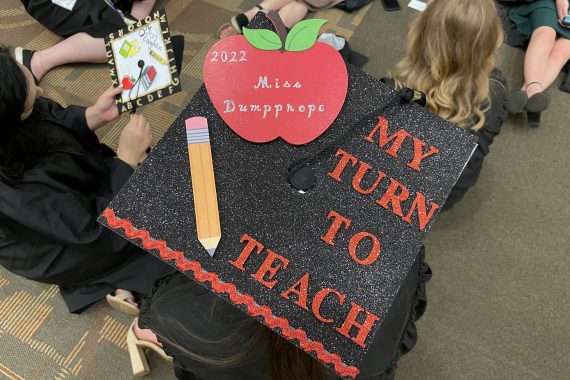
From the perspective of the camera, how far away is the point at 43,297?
4.28 ft

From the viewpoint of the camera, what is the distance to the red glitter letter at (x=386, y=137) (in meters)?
0.62

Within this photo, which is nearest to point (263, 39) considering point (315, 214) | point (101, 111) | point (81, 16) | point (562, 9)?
point (315, 214)

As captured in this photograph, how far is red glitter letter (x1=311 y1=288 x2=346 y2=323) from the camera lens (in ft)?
1.88

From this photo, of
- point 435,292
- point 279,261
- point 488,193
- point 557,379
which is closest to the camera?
point 279,261

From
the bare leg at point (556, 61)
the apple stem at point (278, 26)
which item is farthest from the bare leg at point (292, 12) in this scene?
the apple stem at point (278, 26)

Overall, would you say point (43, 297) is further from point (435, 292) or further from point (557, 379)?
point (557, 379)

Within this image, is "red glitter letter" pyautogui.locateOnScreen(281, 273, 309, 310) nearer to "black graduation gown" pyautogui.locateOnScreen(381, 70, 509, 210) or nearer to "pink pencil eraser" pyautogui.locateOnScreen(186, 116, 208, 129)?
"pink pencil eraser" pyautogui.locateOnScreen(186, 116, 208, 129)

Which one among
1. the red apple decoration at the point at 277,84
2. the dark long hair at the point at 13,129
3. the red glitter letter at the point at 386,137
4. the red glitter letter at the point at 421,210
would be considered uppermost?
the red apple decoration at the point at 277,84

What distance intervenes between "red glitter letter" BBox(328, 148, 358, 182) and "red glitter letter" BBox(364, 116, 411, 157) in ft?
0.13

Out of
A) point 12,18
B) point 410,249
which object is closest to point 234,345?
point 410,249

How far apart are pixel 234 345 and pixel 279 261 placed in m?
0.22

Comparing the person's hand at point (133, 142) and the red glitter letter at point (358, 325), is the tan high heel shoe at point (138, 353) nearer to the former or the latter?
the person's hand at point (133, 142)

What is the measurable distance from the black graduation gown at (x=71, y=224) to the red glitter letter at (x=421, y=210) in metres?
0.73

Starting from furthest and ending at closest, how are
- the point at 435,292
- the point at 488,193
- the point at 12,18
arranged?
the point at 12,18
the point at 488,193
the point at 435,292
